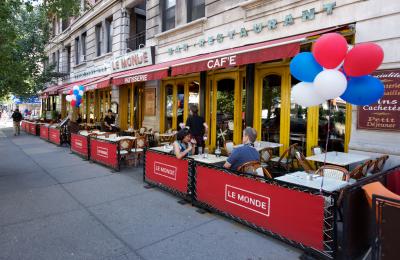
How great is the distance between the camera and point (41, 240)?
3.79m

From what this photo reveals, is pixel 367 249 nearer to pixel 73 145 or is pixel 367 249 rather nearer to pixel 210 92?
pixel 210 92

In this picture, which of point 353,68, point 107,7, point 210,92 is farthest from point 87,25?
point 353,68

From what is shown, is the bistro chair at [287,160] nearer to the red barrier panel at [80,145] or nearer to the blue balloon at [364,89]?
the blue balloon at [364,89]

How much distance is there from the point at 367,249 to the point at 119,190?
4700 mm

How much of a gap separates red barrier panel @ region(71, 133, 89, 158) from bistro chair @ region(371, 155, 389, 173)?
8.24 m

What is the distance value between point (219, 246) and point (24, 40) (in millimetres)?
22062

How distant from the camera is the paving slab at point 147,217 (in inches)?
157

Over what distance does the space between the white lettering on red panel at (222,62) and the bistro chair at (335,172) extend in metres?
3.36

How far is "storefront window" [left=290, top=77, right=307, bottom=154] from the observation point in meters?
7.12

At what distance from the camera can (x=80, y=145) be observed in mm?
10062

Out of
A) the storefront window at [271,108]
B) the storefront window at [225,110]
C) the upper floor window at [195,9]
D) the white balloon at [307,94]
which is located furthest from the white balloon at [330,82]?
the upper floor window at [195,9]

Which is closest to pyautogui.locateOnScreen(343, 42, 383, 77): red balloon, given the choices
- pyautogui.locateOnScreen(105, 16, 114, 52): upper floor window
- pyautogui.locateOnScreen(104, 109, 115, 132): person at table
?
pyautogui.locateOnScreen(104, 109, 115, 132): person at table

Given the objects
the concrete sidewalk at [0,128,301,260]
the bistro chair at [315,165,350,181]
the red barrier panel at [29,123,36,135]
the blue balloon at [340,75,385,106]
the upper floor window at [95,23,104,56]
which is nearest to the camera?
the blue balloon at [340,75,385,106]

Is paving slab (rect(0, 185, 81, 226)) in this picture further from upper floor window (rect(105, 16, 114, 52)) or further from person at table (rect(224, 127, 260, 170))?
upper floor window (rect(105, 16, 114, 52))
